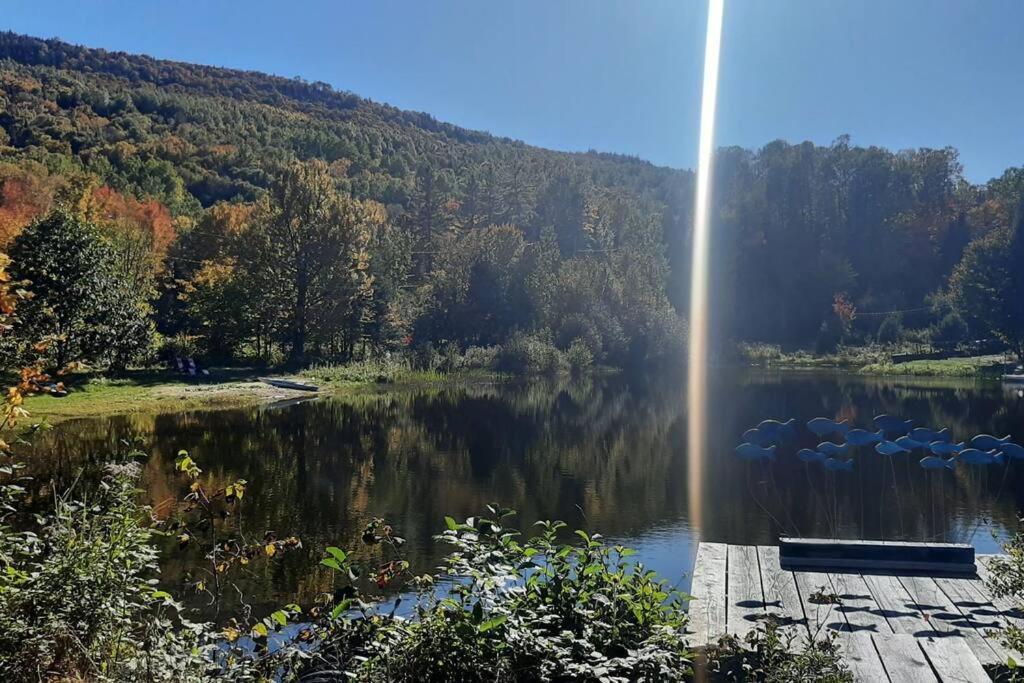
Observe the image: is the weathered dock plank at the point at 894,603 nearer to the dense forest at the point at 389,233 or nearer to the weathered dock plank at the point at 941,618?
the weathered dock plank at the point at 941,618

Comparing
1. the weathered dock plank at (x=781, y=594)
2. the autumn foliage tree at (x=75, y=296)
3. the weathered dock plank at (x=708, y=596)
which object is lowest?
the weathered dock plank at (x=708, y=596)

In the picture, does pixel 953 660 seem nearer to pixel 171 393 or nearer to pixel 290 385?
pixel 171 393

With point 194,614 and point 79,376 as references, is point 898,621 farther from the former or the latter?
point 79,376

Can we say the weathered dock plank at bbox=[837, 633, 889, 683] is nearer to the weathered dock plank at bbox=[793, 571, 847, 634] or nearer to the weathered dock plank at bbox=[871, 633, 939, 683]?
the weathered dock plank at bbox=[871, 633, 939, 683]

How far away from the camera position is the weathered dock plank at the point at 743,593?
606 cm

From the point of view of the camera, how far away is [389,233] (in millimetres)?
56625

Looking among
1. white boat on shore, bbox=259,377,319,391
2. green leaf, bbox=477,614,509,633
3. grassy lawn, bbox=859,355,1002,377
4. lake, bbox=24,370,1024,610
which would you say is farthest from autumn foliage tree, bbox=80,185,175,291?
grassy lawn, bbox=859,355,1002,377

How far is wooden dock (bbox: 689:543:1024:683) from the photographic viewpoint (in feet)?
15.9

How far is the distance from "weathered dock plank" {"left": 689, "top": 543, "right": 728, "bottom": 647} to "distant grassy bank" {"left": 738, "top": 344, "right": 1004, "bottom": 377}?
41264 millimetres

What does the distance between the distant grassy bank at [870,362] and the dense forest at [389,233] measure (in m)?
3.84

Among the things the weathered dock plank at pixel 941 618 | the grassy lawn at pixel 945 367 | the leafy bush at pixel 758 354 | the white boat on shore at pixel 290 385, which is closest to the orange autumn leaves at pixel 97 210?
the white boat on shore at pixel 290 385

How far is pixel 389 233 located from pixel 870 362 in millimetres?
32765

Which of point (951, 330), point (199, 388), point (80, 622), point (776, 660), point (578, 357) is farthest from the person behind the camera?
point (951, 330)

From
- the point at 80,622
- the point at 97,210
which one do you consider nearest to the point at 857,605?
the point at 80,622
